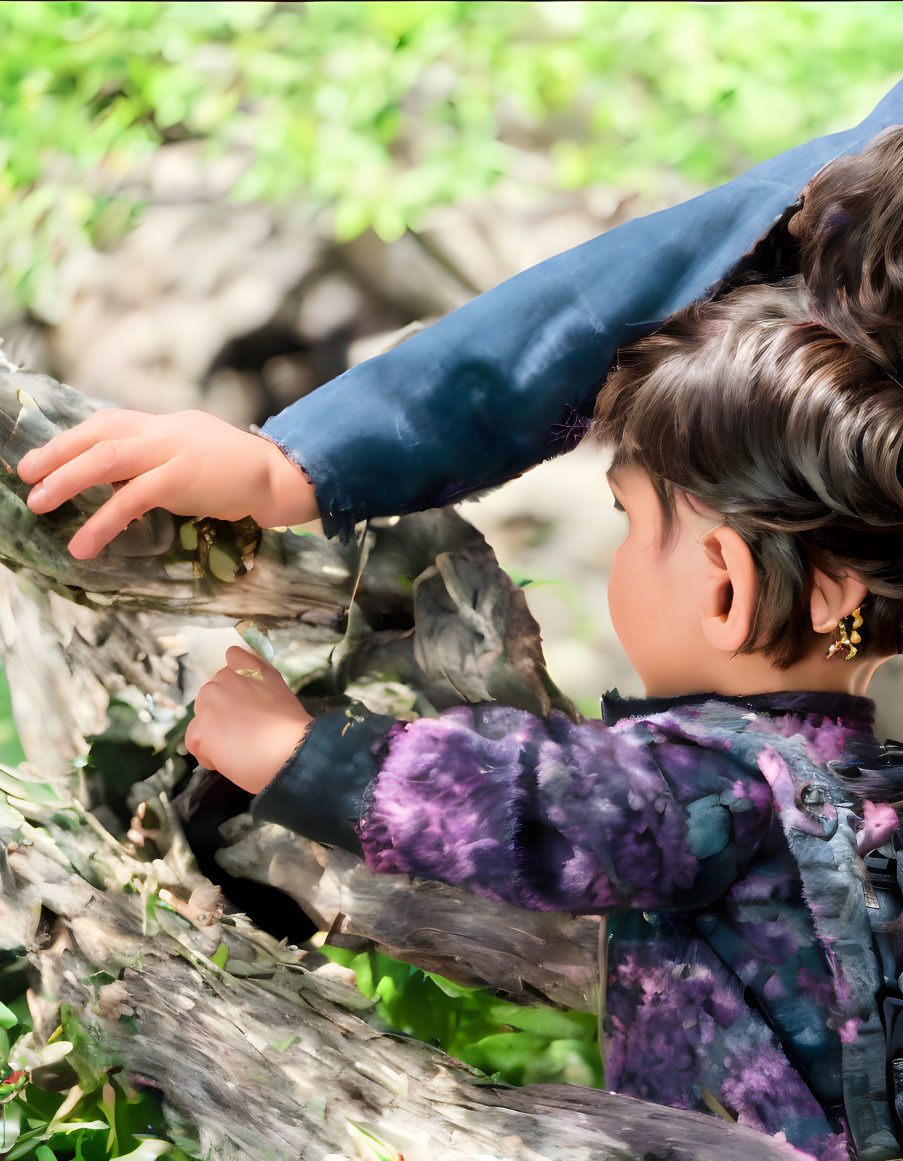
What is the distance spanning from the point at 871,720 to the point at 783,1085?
0.25 meters

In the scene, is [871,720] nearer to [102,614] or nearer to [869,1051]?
[869,1051]

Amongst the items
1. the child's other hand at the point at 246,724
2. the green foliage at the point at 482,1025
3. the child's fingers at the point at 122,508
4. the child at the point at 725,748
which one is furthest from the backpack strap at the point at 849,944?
the child's fingers at the point at 122,508

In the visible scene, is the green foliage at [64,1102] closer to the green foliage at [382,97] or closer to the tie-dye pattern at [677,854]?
the tie-dye pattern at [677,854]

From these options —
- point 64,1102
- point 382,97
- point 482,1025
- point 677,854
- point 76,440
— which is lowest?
point 482,1025

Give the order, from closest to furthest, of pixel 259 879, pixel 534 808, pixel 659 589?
pixel 534 808
pixel 659 589
pixel 259 879

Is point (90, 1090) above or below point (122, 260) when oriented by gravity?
below

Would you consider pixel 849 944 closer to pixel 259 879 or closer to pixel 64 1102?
pixel 259 879

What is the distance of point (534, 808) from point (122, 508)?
32 cm

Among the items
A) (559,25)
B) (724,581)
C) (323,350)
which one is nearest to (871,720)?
(724,581)

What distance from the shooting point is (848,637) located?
→ 70 centimetres

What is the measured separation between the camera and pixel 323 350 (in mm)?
937

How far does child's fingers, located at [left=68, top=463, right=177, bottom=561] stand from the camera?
64cm

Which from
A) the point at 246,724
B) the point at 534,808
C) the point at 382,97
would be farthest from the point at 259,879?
the point at 382,97

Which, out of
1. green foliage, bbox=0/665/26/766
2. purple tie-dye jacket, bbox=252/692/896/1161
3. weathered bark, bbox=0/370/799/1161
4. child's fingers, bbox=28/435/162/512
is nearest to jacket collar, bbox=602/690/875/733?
purple tie-dye jacket, bbox=252/692/896/1161
